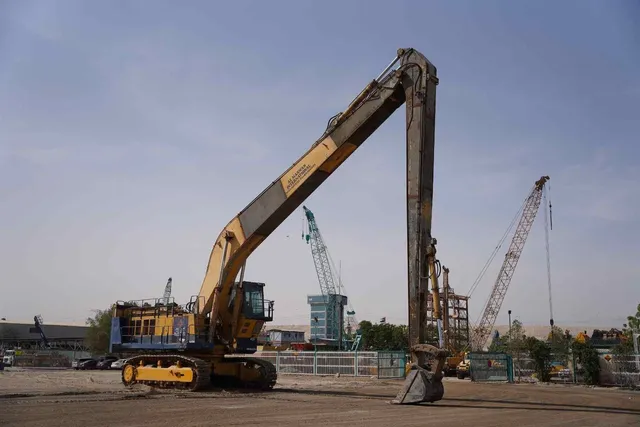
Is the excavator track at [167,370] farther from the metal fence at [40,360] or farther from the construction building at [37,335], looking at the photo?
the construction building at [37,335]

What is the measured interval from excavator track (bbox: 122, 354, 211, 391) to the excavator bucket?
9.15 meters

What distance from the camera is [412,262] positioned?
15.5 metres

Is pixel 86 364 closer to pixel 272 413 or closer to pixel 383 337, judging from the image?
pixel 272 413

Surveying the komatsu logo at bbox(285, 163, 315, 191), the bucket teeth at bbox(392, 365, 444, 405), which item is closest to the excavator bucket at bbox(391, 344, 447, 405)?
the bucket teeth at bbox(392, 365, 444, 405)

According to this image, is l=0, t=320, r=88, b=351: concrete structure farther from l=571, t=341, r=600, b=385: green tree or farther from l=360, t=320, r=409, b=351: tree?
l=571, t=341, r=600, b=385: green tree

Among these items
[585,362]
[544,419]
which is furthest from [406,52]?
[585,362]

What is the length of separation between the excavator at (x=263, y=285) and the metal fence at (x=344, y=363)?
48.4ft

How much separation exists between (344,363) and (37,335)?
3692 inches

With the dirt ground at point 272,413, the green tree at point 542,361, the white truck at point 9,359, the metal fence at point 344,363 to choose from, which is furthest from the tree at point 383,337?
the dirt ground at point 272,413

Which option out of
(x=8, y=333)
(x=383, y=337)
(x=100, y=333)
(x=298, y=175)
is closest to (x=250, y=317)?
(x=298, y=175)

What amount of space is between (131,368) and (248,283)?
625 cm

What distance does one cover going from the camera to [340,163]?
20.2 meters

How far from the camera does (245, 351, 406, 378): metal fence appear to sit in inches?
1465

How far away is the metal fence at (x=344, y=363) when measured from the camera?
37219 millimetres
